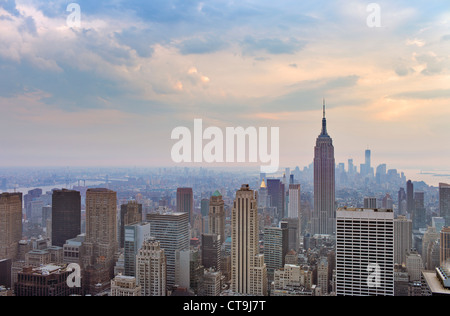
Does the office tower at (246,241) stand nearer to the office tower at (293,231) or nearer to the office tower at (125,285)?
the office tower at (293,231)

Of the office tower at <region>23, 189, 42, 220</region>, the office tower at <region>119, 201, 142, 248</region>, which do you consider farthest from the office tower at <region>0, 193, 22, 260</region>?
the office tower at <region>119, 201, 142, 248</region>

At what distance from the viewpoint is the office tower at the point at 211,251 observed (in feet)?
18.7

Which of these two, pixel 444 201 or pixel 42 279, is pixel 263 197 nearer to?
pixel 444 201

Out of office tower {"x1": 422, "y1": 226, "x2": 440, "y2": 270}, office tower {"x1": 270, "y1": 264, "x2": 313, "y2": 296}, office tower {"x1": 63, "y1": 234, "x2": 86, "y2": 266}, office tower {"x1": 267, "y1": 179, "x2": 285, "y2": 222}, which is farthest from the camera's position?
office tower {"x1": 63, "y1": 234, "x2": 86, "y2": 266}

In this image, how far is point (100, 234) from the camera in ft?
20.2

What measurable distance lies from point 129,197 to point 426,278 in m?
3.85

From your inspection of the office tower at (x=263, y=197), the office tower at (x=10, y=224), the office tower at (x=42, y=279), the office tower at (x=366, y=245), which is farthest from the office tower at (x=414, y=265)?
the office tower at (x=10, y=224)

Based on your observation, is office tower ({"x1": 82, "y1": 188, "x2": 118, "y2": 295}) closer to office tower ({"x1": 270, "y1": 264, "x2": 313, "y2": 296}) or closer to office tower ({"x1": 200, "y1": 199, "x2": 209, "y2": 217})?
office tower ({"x1": 200, "y1": 199, "x2": 209, "y2": 217})

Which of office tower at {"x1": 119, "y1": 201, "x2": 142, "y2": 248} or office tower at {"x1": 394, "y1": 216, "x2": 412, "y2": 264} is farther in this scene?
office tower at {"x1": 119, "y1": 201, "x2": 142, "y2": 248}

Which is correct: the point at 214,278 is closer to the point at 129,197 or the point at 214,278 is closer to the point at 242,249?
the point at 242,249

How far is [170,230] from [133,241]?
2.11 feet

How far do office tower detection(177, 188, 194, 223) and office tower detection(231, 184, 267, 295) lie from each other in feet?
2.51

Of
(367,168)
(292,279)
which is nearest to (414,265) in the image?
(367,168)

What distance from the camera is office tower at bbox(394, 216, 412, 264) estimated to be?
15.4 feet
